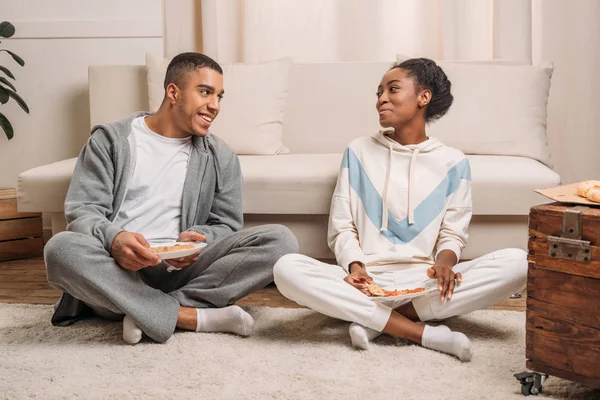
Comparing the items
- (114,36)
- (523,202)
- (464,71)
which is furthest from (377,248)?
(114,36)

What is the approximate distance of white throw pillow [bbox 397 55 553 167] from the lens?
289 centimetres

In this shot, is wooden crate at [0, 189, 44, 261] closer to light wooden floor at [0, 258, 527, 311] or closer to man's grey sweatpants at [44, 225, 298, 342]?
light wooden floor at [0, 258, 527, 311]

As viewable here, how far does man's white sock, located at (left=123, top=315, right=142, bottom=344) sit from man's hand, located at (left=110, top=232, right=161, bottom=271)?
145mm

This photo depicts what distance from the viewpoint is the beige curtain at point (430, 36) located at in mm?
3418

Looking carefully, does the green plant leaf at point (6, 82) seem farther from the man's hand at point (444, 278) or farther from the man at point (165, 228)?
the man's hand at point (444, 278)

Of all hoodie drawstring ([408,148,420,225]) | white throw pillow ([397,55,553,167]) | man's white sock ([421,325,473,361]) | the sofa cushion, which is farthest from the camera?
white throw pillow ([397,55,553,167])

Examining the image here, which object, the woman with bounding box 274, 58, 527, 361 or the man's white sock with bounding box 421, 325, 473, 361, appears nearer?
the man's white sock with bounding box 421, 325, 473, 361

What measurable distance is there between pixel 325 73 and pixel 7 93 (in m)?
1.41

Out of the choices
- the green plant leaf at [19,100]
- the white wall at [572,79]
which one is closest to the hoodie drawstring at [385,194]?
the white wall at [572,79]

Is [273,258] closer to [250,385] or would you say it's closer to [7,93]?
[250,385]

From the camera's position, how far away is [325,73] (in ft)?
10.3

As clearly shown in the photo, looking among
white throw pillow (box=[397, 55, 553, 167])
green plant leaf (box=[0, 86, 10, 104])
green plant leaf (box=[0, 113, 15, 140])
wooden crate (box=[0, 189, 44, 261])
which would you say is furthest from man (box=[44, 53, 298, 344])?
green plant leaf (box=[0, 113, 15, 140])

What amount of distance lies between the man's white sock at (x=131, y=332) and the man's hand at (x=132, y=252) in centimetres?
15

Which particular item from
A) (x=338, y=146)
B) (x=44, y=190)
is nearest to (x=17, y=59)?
(x=44, y=190)
